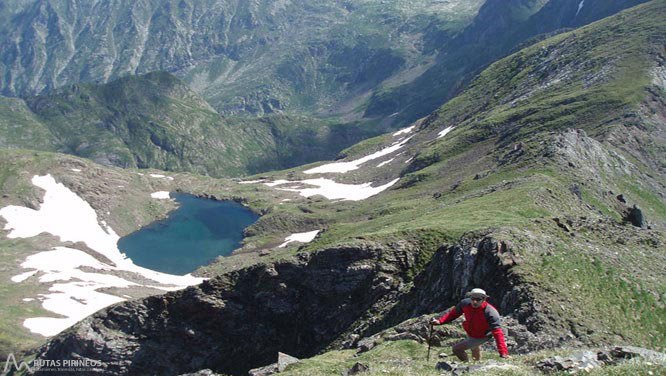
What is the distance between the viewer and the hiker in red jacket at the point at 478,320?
1798 cm

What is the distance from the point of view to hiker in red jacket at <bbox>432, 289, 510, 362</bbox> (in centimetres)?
1798

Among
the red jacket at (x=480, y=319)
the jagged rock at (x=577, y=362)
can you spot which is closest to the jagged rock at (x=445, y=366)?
the red jacket at (x=480, y=319)

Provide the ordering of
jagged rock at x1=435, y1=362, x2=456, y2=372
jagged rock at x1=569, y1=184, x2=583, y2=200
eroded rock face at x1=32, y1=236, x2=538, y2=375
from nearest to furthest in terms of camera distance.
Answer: jagged rock at x1=435, y1=362, x2=456, y2=372 → eroded rock face at x1=32, y1=236, x2=538, y2=375 → jagged rock at x1=569, y1=184, x2=583, y2=200

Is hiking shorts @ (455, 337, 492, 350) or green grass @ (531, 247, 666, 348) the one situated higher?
hiking shorts @ (455, 337, 492, 350)

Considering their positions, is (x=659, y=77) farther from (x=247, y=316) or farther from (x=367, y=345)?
(x=367, y=345)

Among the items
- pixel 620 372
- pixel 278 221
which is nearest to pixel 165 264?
pixel 278 221

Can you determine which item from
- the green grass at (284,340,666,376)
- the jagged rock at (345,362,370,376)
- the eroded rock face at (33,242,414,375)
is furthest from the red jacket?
the eroded rock face at (33,242,414,375)

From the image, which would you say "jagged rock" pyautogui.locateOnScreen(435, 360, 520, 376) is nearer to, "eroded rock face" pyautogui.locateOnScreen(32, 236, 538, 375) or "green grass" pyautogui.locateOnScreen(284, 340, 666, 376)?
"green grass" pyautogui.locateOnScreen(284, 340, 666, 376)

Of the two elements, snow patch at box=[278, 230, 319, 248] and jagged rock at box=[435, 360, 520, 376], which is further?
snow patch at box=[278, 230, 319, 248]

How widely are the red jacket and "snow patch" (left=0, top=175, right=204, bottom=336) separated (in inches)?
3803

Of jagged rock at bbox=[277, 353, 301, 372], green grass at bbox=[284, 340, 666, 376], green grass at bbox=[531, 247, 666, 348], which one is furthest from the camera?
jagged rock at bbox=[277, 353, 301, 372]

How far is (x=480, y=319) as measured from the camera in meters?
18.6

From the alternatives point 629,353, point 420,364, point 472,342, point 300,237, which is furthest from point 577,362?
point 300,237

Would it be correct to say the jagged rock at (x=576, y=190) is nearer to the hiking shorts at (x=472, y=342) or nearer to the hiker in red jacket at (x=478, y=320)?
the hiking shorts at (x=472, y=342)
